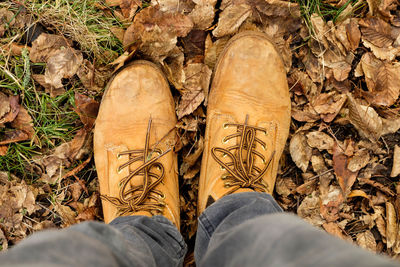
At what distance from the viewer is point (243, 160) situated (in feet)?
5.48

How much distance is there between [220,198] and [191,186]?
1.06 ft

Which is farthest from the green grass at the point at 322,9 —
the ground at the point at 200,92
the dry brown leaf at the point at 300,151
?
the dry brown leaf at the point at 300,151

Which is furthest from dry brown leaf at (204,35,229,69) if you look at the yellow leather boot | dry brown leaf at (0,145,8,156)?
dry brown leaf at (0,145,8,156)

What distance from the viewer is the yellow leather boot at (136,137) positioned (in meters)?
1.67

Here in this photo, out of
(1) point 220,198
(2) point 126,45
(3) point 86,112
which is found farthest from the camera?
(3) point 86,112

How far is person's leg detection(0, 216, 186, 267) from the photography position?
76 cm

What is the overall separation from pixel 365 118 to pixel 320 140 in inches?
9.7

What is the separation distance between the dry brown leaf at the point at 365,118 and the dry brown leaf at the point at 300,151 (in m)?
0.27

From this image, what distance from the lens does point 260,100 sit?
1745 mm

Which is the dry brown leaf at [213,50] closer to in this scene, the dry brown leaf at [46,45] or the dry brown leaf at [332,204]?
the dry brown leaf at [46,45]

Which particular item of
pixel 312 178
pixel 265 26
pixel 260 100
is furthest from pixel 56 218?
pixel 265 26

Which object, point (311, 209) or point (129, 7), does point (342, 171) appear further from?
point (129, 7)

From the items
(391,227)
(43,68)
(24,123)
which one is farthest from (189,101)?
(391,227)

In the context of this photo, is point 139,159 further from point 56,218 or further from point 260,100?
point 260,100
